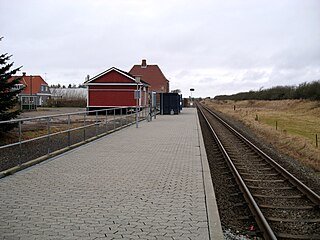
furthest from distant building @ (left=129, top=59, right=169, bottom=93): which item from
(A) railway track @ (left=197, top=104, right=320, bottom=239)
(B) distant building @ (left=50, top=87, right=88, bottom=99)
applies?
(A) railway track @ (left=197, top=104, right=320, bottom=239)

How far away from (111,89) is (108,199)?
3325cm

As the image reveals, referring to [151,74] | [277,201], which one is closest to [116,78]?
[277,201]

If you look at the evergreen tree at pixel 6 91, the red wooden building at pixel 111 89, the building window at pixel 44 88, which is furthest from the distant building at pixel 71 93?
the evergreen tree at pixel 6 91

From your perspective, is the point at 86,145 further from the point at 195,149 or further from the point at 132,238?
the point at 132,238

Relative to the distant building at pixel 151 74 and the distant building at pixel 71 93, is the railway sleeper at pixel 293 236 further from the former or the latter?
the distant building at pixel 151 74

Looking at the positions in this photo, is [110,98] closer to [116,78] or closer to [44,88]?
[116,78]

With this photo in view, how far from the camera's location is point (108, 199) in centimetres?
624

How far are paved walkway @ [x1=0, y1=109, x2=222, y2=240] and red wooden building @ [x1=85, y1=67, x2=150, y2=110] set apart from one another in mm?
28080

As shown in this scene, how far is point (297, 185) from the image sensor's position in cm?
825

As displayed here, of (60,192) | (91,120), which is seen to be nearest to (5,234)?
(60,192)

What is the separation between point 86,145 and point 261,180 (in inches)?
252

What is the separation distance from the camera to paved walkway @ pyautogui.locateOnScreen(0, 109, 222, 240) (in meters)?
4.77

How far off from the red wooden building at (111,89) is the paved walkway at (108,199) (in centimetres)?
2808

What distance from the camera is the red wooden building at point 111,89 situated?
127ft
